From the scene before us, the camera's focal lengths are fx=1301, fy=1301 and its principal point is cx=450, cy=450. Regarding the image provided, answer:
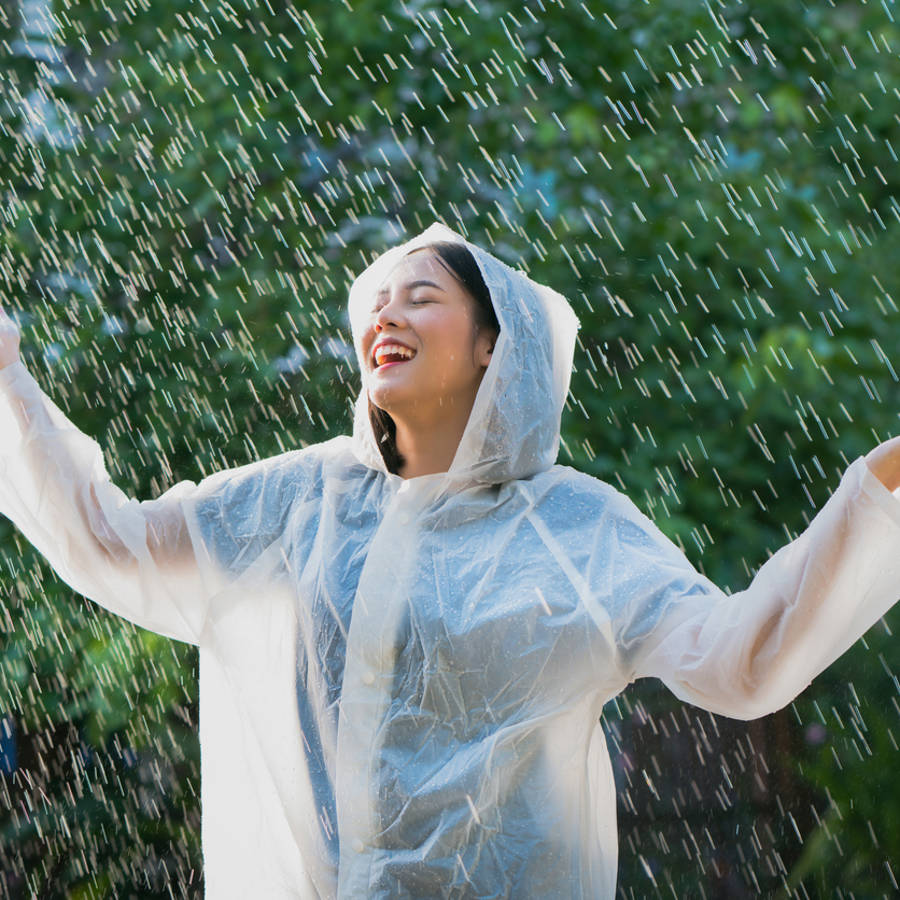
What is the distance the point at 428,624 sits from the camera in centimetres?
179

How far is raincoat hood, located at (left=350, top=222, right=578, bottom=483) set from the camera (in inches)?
76.4

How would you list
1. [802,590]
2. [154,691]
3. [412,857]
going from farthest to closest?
[154,691], [412,857], [802,590]

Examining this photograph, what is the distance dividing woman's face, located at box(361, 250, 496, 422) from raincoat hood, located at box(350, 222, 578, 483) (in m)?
0.05

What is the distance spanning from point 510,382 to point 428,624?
0.40 metres

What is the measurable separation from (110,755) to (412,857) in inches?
84.0

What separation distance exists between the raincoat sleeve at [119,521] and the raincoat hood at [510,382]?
0.23 metres

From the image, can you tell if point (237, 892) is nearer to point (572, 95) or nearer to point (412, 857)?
point (412, 857)

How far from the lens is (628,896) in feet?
11.6

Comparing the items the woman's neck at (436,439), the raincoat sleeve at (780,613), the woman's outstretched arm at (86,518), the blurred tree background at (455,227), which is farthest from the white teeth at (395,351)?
the blurred tree background at (455,227)

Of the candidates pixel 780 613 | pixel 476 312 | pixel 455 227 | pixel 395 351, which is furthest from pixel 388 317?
pixel 455 227

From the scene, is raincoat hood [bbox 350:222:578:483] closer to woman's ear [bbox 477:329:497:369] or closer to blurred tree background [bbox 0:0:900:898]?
woman's ear [bbox 477:329:497:369]

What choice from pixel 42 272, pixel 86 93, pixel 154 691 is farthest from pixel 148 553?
pixel 86 93

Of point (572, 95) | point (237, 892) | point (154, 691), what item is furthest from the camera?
point (572, 95)

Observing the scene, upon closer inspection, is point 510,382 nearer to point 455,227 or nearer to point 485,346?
point 485,346
